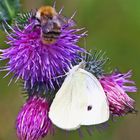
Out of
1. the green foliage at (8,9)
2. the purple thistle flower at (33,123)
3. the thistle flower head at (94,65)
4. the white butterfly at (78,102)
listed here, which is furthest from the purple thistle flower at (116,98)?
the green foliage at (8,9)

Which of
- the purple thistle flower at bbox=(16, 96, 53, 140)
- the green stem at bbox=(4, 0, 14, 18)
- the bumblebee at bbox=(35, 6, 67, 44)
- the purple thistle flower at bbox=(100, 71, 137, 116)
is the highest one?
the green stem at bbox=(4, 0, 14, 18)

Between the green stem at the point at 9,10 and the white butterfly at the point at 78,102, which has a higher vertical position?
the green stem at the point at 9,10

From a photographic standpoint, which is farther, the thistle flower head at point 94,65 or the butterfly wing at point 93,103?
the thistle flower head at point 94,65

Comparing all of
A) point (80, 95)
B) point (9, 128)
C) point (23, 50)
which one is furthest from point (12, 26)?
point (9, 128)

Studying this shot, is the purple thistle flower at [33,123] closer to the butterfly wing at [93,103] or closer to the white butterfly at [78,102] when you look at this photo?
the white butterfly at [78,102]

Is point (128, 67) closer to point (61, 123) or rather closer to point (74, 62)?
point (74, 62)

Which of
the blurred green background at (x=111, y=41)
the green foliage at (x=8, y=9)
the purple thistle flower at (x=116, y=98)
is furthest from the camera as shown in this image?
the blurred green background at (x=111, y=41)

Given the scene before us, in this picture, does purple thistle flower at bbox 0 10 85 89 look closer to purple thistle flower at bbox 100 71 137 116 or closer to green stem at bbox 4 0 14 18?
green stem at bbox 4 0 14 18

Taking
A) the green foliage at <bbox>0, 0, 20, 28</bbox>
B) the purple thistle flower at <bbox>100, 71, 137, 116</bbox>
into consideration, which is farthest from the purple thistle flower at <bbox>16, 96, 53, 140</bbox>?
the green foliage at <bbox>0, 0, 20, 28</bbox>

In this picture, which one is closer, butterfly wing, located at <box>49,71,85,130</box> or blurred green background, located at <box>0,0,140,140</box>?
butterfly wing, located at <box>49,71,85,130</box>
